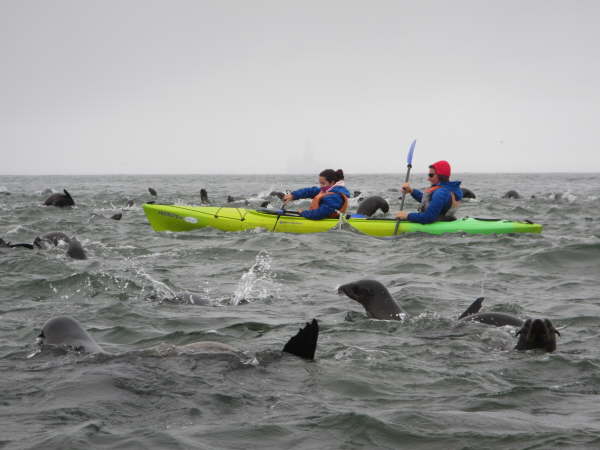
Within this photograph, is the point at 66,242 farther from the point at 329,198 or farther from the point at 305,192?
the point at 305,192

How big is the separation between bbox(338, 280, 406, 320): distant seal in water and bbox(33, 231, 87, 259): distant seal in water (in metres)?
4.93

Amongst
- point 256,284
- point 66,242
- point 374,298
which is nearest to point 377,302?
point 374,298

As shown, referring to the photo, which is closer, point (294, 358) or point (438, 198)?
point (294, 358)

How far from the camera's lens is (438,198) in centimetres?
1381

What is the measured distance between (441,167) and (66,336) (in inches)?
381

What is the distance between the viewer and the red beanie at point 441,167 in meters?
13.6

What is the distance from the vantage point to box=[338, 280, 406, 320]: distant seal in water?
261 inches

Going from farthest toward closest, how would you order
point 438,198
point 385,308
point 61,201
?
point 61,201, point 438,198, point 385,308

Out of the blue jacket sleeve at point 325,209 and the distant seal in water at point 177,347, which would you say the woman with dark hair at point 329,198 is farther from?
the distant seal in water at point 177,347

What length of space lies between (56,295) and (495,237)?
8510mm

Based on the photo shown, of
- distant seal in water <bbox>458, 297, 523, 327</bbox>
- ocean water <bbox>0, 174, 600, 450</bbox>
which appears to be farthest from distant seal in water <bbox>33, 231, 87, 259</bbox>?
distant seal in water <bbox>458, 297, 523, 327</bbox>

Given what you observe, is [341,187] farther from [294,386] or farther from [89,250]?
[294,386]

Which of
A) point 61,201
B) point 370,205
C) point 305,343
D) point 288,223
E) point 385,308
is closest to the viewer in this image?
point 305,343

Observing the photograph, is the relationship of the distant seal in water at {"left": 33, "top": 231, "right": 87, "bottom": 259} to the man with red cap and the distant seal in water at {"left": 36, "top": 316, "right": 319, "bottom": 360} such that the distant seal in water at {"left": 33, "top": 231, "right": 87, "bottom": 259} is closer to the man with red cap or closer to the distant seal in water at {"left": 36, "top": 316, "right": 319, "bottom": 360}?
the distant seal in water at {"left": 36, "top": 316, "right": 319, "bottom": 360}
